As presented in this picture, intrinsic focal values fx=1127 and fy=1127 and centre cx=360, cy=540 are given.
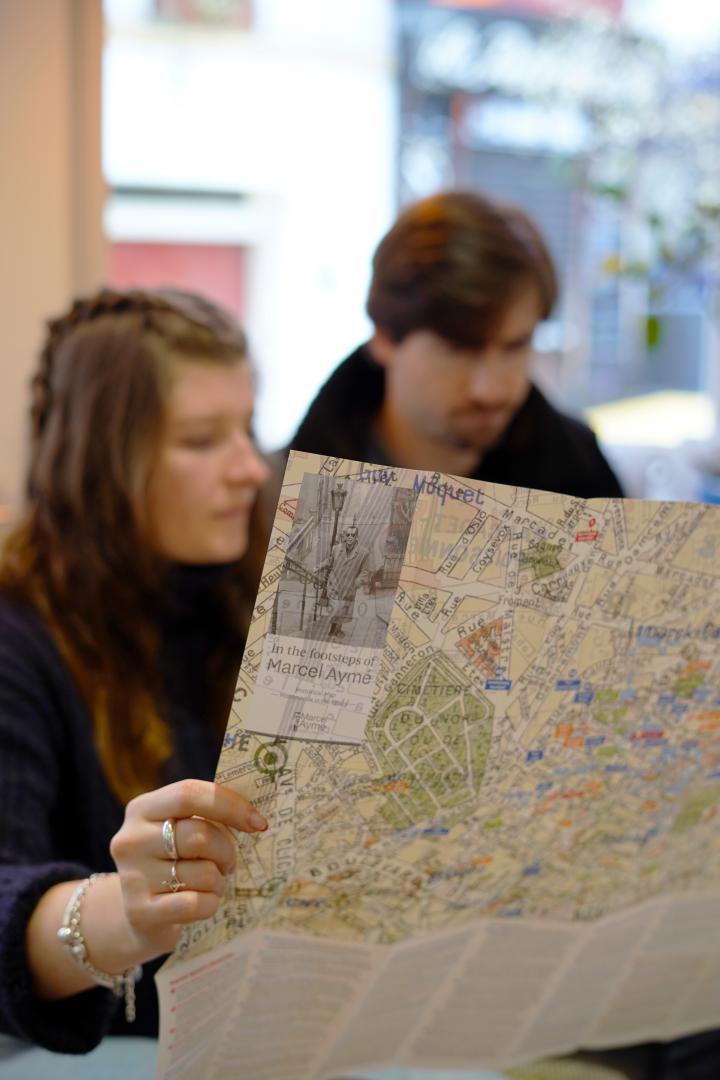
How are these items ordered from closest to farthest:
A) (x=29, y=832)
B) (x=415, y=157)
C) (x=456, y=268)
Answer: (x=29, y=832), (x=456, y=268), (x=415, y=157)

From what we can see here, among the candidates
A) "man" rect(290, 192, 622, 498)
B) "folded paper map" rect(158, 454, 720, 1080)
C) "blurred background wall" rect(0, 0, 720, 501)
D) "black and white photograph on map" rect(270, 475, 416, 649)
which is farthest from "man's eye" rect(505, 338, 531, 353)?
"blurred background wall" rect(0, 0, 720, 501)

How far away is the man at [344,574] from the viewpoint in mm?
612

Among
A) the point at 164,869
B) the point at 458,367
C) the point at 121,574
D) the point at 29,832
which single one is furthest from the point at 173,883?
the point at 458,367

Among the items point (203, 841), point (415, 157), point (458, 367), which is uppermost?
point (415, 157)

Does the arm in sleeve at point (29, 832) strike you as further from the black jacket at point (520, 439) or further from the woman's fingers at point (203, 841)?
the black jacket at point (520, 439)

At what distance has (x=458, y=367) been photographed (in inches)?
63.0

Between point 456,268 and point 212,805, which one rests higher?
point 456,268

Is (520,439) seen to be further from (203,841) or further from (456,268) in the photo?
(203,841)

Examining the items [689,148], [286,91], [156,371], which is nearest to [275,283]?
[286,91]

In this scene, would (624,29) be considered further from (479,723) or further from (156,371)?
(479,723)

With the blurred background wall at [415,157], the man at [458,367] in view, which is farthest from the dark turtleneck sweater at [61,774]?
the blurred background wall at [415,157]

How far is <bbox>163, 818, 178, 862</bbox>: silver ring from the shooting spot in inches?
26.3

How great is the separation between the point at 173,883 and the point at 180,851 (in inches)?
0.8

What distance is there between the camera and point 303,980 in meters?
0.76
